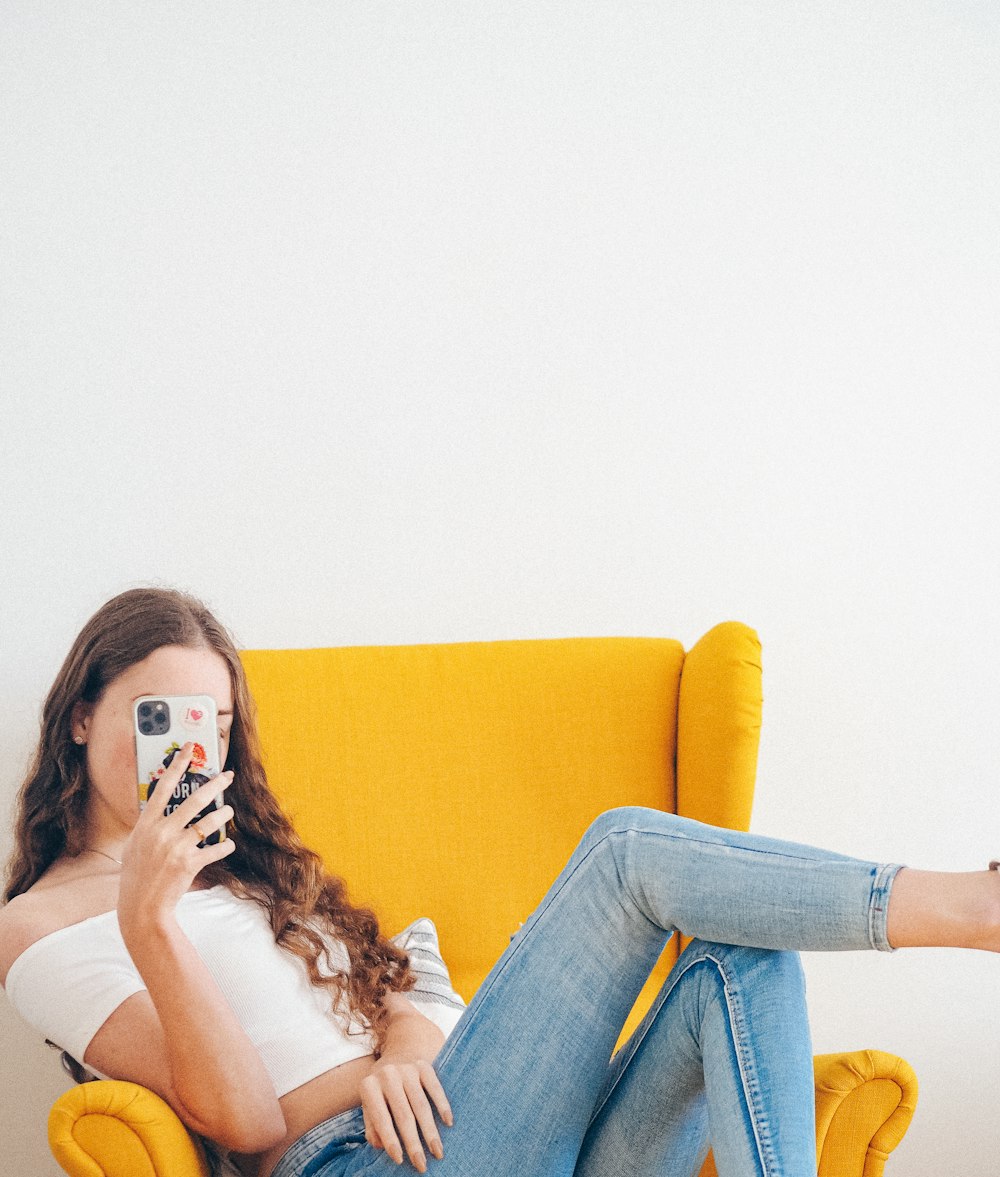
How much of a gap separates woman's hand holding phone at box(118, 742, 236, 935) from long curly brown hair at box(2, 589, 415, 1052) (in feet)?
0.72

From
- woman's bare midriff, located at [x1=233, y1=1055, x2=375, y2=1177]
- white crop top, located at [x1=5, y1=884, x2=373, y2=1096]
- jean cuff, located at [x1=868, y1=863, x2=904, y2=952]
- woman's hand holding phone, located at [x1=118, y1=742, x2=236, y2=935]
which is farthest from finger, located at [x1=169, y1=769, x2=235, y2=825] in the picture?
jean cuff, located at [x1=868, y1=863, x2=904, y2=952]

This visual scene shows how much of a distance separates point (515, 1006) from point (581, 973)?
0.23 feet

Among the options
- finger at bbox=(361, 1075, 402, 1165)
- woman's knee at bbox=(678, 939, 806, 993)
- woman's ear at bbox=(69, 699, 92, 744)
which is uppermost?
woman's ear at bbox=(69, 699, 92, 744)

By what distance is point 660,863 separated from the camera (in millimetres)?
1041

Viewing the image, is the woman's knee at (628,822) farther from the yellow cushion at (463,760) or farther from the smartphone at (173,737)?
the yellow cushion at (463,760)

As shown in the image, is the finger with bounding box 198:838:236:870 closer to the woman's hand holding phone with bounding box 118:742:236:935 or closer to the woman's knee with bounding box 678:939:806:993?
the woman's hand holding phone with bounding box 118:742:236:935

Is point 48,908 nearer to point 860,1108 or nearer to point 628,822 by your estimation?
point 628,822

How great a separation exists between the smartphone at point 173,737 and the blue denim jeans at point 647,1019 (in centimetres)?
35

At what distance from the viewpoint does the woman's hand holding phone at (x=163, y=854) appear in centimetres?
105

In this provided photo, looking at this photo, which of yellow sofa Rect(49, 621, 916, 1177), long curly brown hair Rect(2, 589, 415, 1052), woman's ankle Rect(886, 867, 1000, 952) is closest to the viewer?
woman's ankle Rect(886, 867, 1000, 952)

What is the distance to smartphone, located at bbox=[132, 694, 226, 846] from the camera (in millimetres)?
1212

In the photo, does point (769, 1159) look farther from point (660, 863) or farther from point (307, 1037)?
point (307, 1037)

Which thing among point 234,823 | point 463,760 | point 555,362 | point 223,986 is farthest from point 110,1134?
point 555,362

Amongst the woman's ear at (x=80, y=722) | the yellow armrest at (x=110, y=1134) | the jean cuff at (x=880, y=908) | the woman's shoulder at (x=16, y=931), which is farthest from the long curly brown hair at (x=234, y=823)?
the jean cuff at (x=880, y=908)
